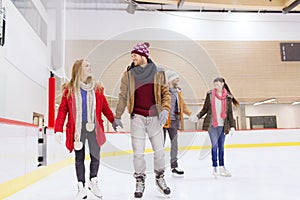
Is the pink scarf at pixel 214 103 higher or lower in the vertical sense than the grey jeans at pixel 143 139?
higher

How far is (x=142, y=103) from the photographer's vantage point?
1.89 meters

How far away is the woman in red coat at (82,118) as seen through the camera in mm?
1892

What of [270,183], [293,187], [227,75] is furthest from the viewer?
[227,75]

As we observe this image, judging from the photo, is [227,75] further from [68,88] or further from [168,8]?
[68,88]

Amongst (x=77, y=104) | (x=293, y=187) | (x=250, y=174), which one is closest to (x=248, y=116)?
(x=250, y=174)

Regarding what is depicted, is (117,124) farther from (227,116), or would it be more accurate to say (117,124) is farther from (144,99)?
(227,116)

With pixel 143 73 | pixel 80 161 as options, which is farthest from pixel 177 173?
pixel 143 73

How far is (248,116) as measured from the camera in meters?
10.3

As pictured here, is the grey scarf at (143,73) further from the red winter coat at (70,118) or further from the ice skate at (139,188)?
the ice skate at (139,188)

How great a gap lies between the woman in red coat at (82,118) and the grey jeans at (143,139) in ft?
0.70

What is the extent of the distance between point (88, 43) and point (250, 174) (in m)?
5.69

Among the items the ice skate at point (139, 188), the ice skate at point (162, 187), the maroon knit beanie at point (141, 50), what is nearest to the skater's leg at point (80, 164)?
the ice skate at point (139, 188)

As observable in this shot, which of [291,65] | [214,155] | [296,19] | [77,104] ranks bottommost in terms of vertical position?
[214,155]

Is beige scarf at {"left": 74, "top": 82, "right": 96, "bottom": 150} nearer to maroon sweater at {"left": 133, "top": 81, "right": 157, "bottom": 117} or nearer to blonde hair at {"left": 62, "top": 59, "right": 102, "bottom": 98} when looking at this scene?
blonde hair at {"left": 62, "top": 59, "right": 102, "bottom": 98}
